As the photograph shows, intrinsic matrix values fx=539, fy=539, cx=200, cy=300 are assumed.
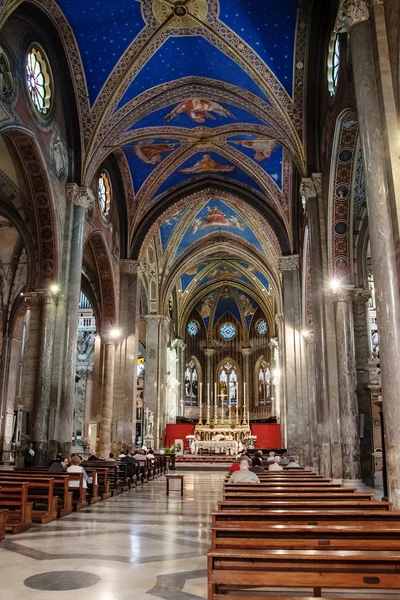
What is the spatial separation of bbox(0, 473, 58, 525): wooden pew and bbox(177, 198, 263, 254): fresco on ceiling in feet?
72.4

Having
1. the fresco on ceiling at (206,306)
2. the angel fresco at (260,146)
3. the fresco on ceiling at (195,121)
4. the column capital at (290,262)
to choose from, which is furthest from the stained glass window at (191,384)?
the fresco on ceiling at (195,121)

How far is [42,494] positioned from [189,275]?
31167 millimetres

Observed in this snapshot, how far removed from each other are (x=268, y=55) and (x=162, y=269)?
16888mm

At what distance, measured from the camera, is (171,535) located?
8.44 m

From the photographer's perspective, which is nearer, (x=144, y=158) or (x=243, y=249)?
(x=144, y=158)

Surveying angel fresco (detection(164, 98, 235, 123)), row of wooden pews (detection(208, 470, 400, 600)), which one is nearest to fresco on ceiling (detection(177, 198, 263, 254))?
angel fresco (detection(164, 98, 235, 123))

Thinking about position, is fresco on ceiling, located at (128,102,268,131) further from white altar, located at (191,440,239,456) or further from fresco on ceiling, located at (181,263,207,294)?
white altar, located at (191,440,239,456)

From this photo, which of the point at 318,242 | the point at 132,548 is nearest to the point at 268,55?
the point at 318,242

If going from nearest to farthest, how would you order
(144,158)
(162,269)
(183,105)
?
(183,105) < (144,158) < (162,269)

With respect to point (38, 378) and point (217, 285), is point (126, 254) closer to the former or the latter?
point (38, 378)

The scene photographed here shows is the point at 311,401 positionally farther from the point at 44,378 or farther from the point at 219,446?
the point at 219,446

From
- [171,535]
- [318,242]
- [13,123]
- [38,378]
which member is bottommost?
[171,535]

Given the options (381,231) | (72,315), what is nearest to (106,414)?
(72,315)

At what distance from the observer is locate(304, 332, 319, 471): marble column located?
19.5m
